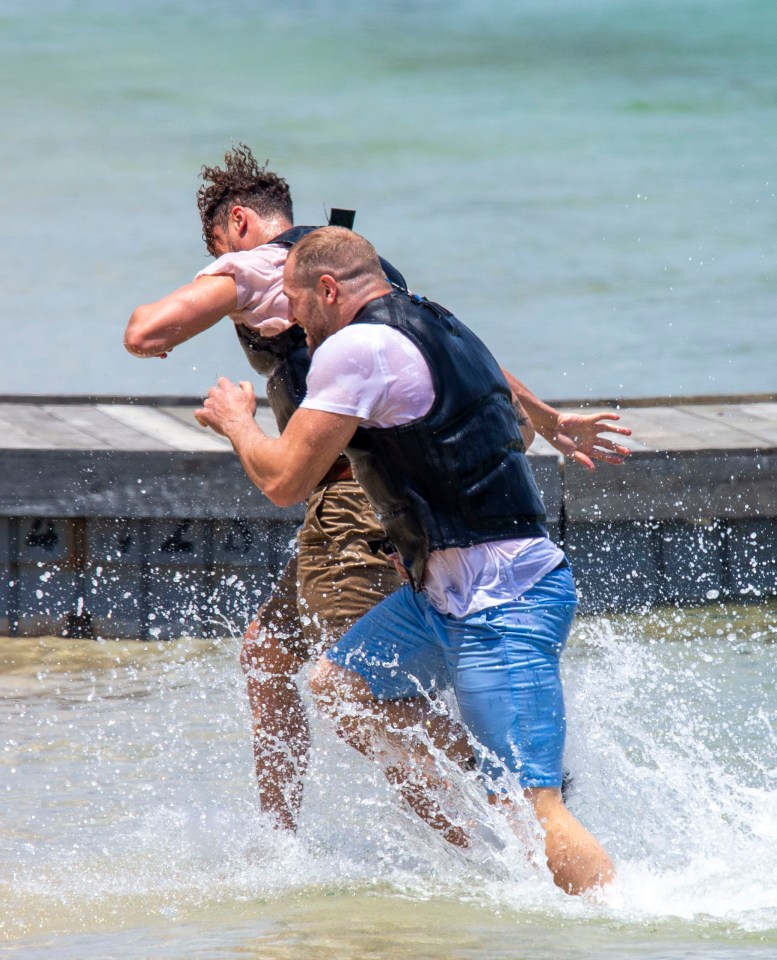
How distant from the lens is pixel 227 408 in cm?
356

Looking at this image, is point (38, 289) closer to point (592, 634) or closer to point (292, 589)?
point (592, 634)

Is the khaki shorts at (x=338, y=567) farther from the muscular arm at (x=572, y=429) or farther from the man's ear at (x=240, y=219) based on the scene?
the man's ear at (x=240, y=219)

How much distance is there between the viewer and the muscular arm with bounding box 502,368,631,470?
13.9 feet

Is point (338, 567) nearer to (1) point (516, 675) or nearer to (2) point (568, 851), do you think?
(1) point (516, 675)

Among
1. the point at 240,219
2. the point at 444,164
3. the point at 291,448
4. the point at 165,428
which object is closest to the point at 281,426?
the point at 240,219

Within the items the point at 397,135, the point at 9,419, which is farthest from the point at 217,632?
the point at 397,135

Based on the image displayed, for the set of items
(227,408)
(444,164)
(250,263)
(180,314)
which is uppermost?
(444,164)

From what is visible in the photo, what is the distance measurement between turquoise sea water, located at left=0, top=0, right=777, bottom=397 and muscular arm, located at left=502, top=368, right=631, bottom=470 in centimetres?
1148

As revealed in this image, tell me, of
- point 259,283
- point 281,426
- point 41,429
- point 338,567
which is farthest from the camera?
point 41,429

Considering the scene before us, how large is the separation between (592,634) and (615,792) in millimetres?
2013

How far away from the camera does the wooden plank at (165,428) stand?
6434 mm

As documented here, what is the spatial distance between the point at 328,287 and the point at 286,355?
0.75 meters

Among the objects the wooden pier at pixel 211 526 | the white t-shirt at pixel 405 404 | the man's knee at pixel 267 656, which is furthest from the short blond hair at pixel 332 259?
the wooden pier at pixel 211 526

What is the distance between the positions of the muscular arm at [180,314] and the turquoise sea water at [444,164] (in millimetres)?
12007
